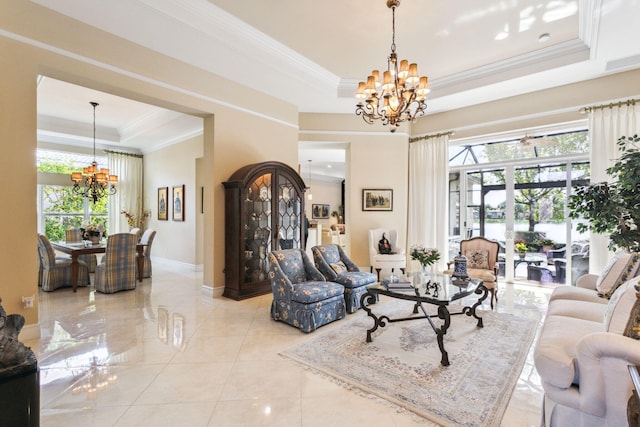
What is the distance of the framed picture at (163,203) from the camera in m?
7.50

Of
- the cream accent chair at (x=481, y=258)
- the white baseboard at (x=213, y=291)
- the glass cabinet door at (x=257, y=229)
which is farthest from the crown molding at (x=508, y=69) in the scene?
A: the white baseboard at (x=213, y=291)

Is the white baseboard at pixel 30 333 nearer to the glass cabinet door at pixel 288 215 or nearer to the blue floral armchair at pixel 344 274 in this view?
the glass cabinet door at pixel 288 215

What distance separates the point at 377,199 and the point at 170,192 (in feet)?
16.7

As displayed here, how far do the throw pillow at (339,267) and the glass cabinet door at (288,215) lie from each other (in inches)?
45.3

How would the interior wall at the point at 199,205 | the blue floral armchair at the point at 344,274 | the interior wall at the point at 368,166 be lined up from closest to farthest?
the blue floral armchair at the point at 344,274
the interior wall at the point at 368,166
the interior wall at the point at 199,205

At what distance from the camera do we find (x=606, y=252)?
4.51 m

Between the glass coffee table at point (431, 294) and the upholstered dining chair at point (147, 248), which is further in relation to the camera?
the upholstered dining chair at point (147, 248)

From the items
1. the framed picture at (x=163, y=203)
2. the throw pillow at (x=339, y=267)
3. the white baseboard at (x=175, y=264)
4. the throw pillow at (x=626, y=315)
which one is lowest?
the white baseboard at (x=175, y=264)

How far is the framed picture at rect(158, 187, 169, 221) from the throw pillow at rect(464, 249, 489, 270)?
6.89 metres

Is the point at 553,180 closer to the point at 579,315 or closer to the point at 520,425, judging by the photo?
the point at 579,315

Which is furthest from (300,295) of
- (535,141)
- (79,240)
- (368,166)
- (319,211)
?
(319,211)

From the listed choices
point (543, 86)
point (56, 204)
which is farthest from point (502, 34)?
point (56, 204)

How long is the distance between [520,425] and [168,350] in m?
2.95

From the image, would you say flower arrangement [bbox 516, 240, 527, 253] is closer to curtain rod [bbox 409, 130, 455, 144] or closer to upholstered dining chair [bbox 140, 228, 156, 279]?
curtain rod [bbox 409, 130, 455, 144]
